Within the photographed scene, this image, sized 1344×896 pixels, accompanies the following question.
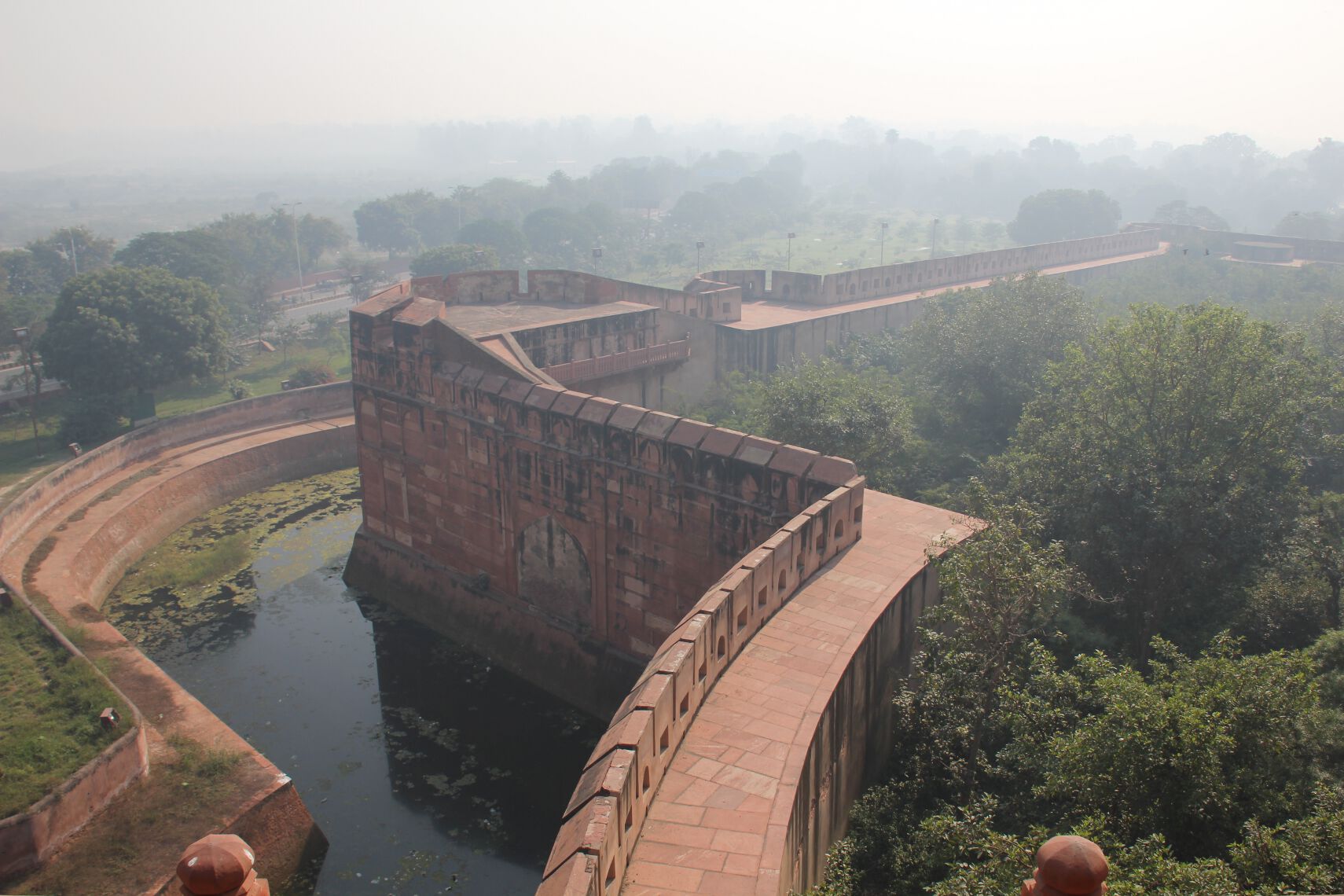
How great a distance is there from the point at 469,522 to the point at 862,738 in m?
9.45

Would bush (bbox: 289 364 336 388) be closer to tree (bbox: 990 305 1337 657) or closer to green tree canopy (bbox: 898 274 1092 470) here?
green tree canopy (bbox: 898 274 1092 470)

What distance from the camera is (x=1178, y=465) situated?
47.6 feet

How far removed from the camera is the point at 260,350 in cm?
4234

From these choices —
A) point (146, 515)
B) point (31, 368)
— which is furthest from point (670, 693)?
point (31, 368)

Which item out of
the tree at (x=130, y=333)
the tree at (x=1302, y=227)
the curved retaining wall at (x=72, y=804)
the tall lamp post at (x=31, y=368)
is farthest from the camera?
the tree at (x=1302, y=227)

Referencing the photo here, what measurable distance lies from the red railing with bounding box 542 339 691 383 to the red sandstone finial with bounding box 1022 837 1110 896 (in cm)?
1711

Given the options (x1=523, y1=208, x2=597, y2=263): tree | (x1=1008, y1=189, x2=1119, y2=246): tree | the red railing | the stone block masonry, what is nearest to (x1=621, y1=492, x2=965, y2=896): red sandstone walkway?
the stone block masonry

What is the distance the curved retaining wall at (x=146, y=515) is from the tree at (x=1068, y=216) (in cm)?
4899

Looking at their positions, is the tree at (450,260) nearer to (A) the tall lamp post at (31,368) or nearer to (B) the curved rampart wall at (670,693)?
(A) the tall lamp post at (31,368)

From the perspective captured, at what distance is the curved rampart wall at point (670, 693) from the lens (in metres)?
6.70

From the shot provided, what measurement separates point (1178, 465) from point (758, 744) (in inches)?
338

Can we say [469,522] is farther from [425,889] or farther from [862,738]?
[862,738]

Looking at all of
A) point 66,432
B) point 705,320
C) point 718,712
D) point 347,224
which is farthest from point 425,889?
point 347,224

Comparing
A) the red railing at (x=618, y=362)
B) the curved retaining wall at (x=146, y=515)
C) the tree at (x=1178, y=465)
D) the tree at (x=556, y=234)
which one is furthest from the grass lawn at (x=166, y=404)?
the tree at (x=556, y=234)
